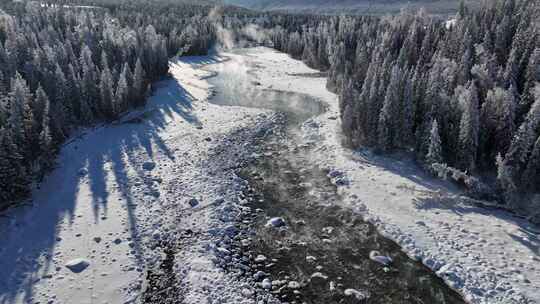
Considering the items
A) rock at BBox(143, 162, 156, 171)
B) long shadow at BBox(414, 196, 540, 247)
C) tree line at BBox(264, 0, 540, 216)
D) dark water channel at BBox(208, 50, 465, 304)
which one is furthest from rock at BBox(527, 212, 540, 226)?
rock at BBox(143, 162, 156, 171)

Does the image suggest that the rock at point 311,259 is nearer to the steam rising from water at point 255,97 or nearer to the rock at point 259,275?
the rock at point 259,275

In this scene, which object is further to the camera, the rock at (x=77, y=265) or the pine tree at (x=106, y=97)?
the pine tree at (x=106, y=97)

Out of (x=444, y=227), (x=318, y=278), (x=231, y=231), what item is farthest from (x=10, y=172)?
(x=444, y=227)

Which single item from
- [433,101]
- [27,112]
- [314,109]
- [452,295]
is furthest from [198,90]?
[452,295]

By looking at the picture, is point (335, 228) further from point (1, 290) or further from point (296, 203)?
point (1, 290)

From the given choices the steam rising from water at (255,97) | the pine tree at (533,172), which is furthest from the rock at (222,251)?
the steam rising from water at (255,97)

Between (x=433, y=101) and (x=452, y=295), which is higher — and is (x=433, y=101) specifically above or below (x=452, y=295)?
above

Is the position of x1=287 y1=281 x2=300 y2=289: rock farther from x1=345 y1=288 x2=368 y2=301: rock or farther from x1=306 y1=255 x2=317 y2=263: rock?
x1=345 y1=288 x2=368 y2=301: rock

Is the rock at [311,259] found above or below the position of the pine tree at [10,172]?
below
